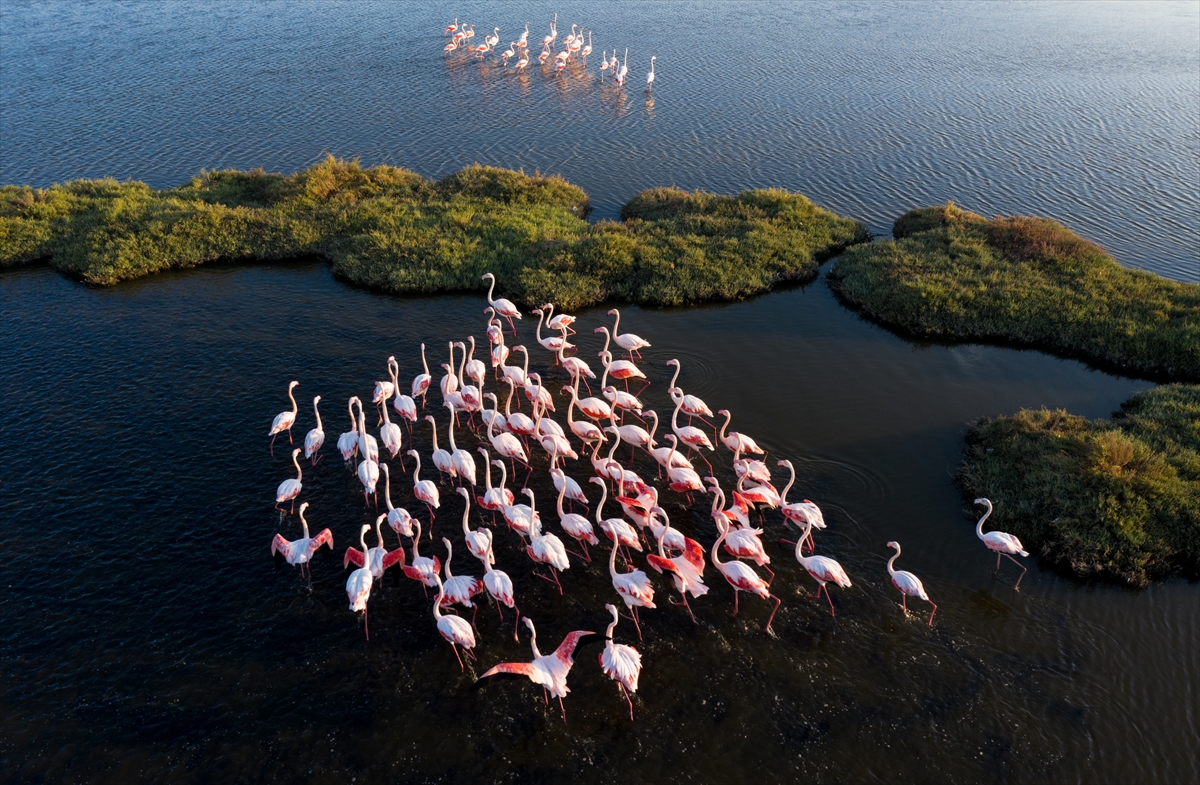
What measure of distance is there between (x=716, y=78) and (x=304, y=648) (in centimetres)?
4507

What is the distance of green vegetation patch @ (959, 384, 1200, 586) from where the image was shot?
15.6m

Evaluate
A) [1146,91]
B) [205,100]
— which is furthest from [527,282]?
[1146,91]

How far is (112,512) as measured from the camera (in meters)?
16.5

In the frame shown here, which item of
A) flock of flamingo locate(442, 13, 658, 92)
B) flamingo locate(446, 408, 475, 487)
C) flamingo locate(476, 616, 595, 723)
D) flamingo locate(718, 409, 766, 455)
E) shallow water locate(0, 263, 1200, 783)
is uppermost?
flock of flamingo locate(442, 13, 658, 92)

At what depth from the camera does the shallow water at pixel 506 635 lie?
1212 cm

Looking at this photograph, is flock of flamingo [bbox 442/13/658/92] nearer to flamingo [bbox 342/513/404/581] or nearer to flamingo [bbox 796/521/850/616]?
flamingo [bbox 342/513/404/581]

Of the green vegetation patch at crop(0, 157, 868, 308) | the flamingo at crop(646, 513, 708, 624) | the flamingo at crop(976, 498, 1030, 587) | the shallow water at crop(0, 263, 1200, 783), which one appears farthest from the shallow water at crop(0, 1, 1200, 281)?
the flamingo at crop(646, 513, 708, 624)

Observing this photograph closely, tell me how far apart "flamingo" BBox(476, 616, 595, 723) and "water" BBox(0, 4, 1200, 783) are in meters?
0.59

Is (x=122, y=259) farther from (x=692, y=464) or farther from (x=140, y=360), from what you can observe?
(x=692, y=464)

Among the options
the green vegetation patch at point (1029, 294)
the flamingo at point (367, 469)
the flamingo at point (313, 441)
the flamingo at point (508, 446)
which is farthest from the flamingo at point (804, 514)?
the green vegetation patch at point (1029, 294)

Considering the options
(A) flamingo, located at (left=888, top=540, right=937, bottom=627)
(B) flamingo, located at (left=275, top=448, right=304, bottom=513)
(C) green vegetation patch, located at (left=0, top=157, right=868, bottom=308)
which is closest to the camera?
(A) flamingo, located at (left=888, top=540, right=937, bottom=627)

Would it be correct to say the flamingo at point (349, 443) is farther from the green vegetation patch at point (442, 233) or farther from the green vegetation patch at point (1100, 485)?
the green vegetation patch at point (1100, 485)

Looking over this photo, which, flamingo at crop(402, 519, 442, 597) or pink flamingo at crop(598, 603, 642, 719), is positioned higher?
pink flamingo at crop(598, 603, 642, 719)

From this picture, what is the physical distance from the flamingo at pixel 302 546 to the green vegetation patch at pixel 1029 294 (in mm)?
17973
